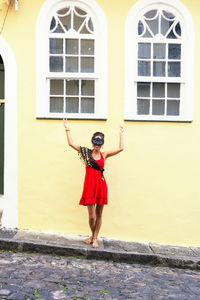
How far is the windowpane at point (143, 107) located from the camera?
6.24 meters

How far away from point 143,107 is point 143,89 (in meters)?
0.32

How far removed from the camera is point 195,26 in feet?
19.9

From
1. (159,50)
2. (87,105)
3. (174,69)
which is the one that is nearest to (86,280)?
(87,105)

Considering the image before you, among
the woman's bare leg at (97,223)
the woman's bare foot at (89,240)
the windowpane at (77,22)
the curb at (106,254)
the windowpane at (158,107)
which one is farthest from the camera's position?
the windowpane at (158,107)

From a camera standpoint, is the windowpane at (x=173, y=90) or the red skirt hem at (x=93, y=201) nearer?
the red skirt hem at (x=93, y=201)

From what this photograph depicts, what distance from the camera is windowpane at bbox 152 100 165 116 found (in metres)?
6.25

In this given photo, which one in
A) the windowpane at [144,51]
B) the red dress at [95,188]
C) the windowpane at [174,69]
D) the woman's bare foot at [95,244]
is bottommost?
the woman's bare foot at [95,244]

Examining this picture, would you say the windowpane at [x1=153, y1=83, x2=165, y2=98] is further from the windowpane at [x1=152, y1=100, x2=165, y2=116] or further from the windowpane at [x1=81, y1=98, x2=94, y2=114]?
the windowpane at [x1=81, y1=98, x2=94, y2=114]

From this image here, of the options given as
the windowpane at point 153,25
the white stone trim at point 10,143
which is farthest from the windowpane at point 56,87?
the windowpane at point 153,25

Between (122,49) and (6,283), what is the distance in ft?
13.4

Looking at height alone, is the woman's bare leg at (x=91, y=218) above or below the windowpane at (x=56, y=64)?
below

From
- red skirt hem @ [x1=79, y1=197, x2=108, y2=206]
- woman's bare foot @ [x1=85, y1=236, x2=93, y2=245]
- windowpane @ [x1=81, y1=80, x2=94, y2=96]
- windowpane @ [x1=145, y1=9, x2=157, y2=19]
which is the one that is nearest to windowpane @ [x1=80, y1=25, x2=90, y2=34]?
windowpane @ [x1=81, y1=80, x2=94, y2=96]

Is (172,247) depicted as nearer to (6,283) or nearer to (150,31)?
(6,283)

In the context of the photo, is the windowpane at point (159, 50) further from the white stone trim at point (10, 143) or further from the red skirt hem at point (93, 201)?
the red skirt hem at point (93, 201)
